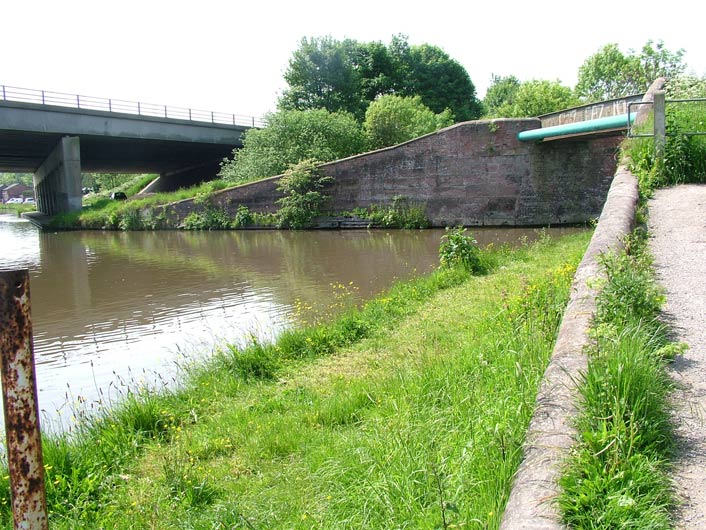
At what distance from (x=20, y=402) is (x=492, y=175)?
67.7 feet

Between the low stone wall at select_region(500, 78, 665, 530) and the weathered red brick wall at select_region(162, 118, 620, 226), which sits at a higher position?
the weathered red brick wall at select_region(162, 118, 620, 226)

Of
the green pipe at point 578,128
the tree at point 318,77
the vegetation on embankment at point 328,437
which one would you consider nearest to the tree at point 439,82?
the tree at point 318,77

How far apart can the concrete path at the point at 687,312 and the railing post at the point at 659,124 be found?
1164 mm

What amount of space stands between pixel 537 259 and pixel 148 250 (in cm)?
1433

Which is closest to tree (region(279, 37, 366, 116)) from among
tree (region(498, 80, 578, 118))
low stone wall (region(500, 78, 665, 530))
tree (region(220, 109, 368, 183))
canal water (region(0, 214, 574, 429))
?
tree (region(220, 109, 368, 183))

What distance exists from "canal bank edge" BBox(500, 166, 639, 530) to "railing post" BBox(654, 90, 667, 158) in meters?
5.75

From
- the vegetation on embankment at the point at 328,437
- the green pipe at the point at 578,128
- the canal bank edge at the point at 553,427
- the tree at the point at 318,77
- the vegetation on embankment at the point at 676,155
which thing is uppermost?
the tree at the point at 318,77

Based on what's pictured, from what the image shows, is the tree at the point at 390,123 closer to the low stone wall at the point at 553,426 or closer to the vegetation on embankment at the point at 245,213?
the vegetation on embankment at the point at 245,213

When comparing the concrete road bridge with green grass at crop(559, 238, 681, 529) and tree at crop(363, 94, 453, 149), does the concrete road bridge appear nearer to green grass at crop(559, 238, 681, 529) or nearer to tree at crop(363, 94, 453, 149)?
tree at crop(363, 94, 453, 149)

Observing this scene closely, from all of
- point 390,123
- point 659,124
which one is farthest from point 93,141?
point 659,124

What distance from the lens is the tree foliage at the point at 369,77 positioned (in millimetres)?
40781

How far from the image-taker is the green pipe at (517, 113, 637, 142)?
1614 cm

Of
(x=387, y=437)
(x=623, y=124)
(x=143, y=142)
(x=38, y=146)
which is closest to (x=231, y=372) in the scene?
(x=387, y=437)

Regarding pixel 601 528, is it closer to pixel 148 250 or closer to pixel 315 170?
pixel 148 250
